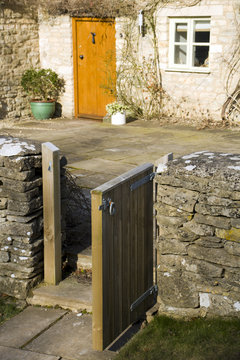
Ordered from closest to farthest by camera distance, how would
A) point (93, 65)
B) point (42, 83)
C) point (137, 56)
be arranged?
point (137, 56) < point (93, 65) < point (42, 83)

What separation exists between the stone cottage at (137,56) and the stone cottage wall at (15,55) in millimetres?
23

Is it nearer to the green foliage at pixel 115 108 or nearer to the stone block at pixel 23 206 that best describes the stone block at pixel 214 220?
the stone block at pixel 23 206

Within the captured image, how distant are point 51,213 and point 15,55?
29.8 ft

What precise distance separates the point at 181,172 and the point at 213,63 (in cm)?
786

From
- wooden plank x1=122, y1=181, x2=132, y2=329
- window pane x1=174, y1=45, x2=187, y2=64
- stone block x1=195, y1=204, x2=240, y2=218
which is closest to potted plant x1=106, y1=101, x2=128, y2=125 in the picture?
window pane x1=174, y1=45, x2=187, y2=64

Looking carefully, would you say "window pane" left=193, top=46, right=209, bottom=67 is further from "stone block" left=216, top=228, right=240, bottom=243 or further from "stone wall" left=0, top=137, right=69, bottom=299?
"stone block" left=216, top=228, right=240, bottom=243

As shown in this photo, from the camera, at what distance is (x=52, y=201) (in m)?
4.96

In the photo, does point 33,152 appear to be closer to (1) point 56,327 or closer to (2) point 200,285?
(1) point 56,327

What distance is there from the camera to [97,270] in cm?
390

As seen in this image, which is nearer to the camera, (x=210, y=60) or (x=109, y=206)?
(x=109, y=206)

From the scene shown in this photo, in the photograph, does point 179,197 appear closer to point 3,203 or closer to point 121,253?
point 121,253

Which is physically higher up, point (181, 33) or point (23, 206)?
point (181, 33)

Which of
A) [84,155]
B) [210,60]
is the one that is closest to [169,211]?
[84,155]

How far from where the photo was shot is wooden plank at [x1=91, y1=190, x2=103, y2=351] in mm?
3812
